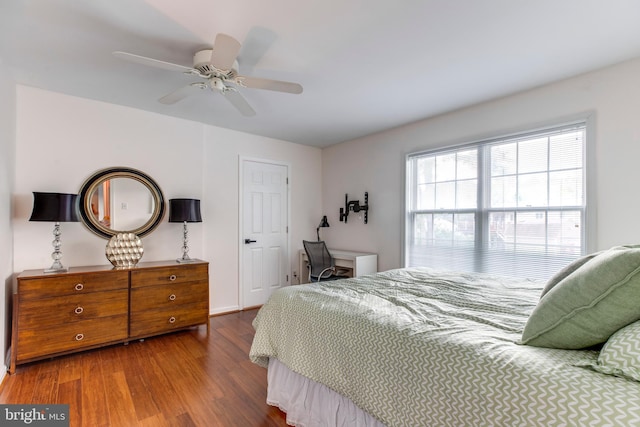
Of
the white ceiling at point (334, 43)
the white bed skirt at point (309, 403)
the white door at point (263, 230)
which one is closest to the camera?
the white bed skirt at point (309, 403)

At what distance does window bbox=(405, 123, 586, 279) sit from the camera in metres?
2.65

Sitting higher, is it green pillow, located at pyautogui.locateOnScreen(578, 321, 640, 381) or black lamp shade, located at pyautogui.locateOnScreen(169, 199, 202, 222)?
black lamp shade, located at pyautogui.locateOnScreen(169, 199, 202, 222)

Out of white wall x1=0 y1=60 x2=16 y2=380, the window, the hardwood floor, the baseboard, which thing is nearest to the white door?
the baseboard

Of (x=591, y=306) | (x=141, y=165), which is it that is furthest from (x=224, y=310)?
(x=591, y=306)

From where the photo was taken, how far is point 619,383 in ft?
2.72

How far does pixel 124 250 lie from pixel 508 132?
12.9 ft

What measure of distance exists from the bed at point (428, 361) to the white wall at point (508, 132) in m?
0.90

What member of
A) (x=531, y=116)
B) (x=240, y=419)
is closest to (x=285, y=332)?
(x=240, y=419)

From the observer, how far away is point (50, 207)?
2570 millimetres

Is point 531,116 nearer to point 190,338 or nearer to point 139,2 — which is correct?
point 139,2

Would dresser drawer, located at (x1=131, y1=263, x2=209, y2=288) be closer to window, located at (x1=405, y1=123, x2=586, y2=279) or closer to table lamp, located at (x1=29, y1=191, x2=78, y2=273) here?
table lamp, located at (x1=29, y1=191, x2=78, y2=273)

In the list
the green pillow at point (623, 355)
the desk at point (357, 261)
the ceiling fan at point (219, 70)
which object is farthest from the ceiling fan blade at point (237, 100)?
the green pillow at point (623, 355)

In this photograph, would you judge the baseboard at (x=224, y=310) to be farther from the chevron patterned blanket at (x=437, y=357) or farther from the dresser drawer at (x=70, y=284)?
the chevron patterned blanket at (x=437, y=357)

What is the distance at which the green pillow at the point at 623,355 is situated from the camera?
84 centimetres
